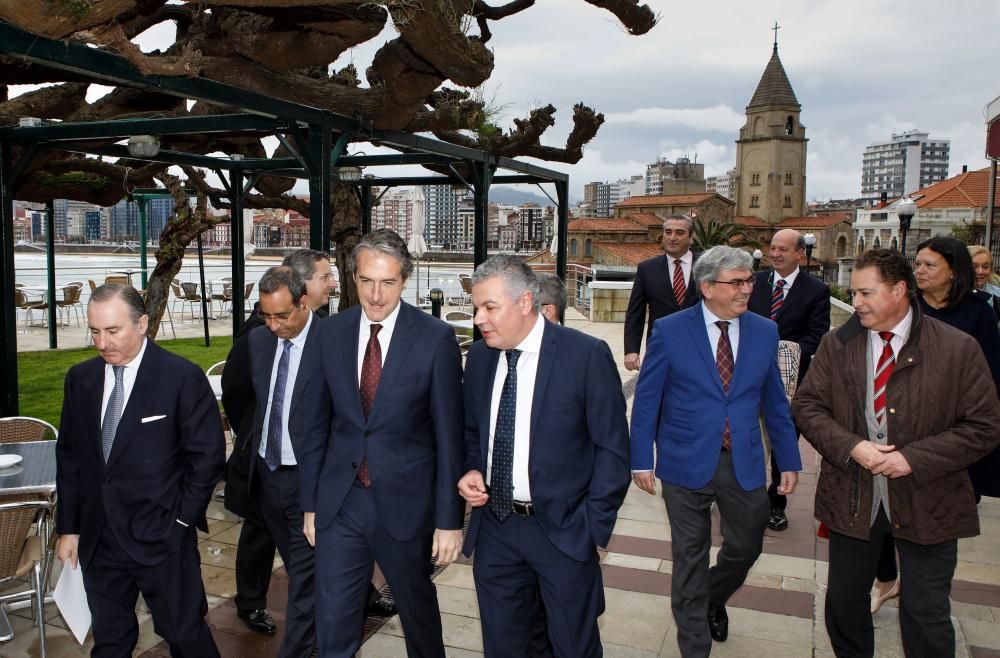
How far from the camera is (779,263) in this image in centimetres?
484

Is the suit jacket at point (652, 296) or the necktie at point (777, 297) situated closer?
the necktie at point (777, 297)

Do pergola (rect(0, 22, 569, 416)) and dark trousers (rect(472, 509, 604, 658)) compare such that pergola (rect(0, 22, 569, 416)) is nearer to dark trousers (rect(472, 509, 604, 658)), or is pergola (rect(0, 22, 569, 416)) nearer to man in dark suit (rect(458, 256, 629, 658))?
man in dark suit (rect(458, 256, 629, 658))

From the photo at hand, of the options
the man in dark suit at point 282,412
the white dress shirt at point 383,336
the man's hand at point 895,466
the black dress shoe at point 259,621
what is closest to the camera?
the man's hand at point 895,466

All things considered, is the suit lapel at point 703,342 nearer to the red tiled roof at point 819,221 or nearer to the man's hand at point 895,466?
the man's hand at point 895,466

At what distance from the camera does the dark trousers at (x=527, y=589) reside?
2.60 meters

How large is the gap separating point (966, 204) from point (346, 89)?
64704 mm

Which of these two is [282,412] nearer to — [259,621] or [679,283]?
[259,621]

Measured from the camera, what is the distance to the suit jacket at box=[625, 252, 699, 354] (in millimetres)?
5375

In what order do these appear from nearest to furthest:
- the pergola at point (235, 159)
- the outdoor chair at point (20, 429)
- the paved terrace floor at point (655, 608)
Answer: the paved terrace floor at point (655, 608) → the pergola at point (235, 159) → the outdoor chair at point (20, 429)

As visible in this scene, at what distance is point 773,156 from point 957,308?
92.1m

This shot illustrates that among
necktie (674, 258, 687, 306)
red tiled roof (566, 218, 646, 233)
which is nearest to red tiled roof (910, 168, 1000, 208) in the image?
red tiled roof (566, 218, 646, 233)

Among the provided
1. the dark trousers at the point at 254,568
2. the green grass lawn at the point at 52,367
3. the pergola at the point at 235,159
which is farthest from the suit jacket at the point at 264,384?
the green grass lawn at the point at 52,367

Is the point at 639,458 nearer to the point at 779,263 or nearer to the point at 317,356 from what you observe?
the point at 317,356

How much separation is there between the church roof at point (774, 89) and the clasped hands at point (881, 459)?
96.7 metres
